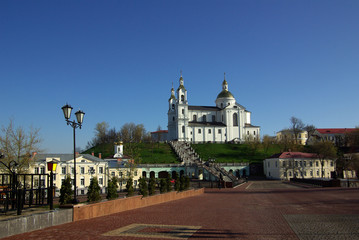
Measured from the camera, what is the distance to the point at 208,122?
11212 cm

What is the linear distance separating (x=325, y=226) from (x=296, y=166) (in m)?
64.8

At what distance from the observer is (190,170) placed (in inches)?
2943

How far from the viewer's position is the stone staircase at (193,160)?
211 feet

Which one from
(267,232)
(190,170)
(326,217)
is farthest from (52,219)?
(190,170)

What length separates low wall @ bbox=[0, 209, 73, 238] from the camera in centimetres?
856

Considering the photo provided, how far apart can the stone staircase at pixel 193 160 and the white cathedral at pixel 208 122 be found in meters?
7.09

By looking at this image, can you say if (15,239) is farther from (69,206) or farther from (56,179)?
(56,179)

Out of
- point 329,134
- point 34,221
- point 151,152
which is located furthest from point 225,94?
point 34,221

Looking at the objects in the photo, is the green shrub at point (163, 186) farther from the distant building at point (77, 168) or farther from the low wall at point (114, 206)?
the distant building at point (77, 168)

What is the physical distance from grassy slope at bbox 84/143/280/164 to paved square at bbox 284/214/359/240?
69.3 m

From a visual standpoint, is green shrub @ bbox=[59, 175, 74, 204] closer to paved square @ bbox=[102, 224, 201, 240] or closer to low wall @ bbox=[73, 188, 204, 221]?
low wall @ bbox=[73, 188, 204, 221]

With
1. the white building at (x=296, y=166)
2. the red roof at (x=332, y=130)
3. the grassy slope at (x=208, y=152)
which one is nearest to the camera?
the white building at (x=296, y=166)

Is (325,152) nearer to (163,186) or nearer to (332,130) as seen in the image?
(332,130)

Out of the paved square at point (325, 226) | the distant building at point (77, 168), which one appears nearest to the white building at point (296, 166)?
the distant building at point (77, 168)
